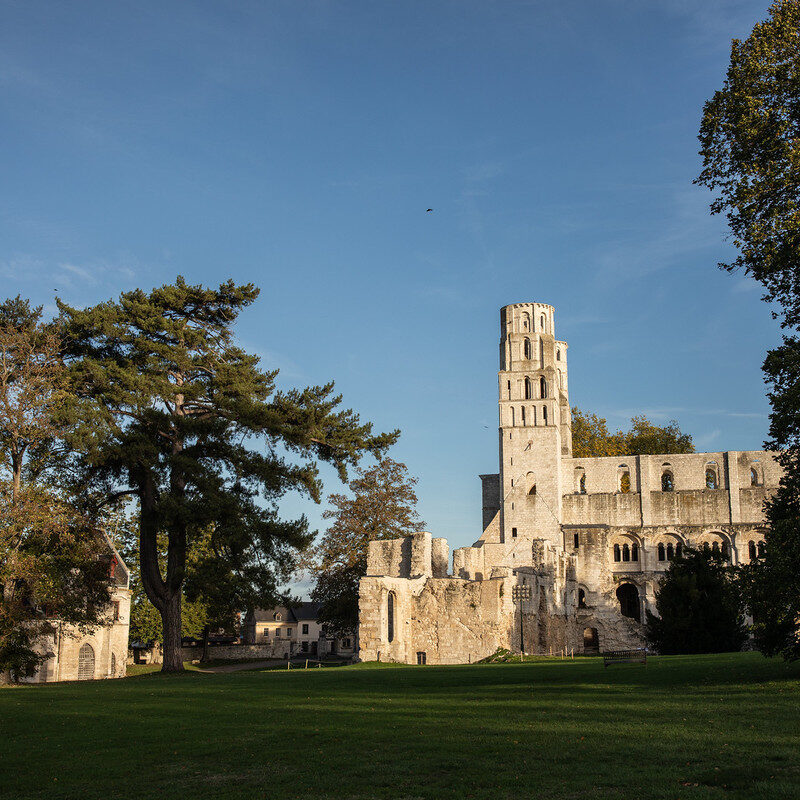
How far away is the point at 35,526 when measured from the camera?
24.2 meters

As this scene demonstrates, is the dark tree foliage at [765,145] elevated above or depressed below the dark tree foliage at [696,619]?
above

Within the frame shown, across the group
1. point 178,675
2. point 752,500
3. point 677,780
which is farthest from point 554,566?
point 677,780

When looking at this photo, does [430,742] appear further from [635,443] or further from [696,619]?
[635,443]

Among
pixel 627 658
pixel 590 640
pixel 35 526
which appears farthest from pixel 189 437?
pixel 590 640

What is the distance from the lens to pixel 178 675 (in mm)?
27797

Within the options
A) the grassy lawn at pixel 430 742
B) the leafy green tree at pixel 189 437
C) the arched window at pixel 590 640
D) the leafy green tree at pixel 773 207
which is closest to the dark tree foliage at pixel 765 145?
the leafy green tree at pixel 773 207

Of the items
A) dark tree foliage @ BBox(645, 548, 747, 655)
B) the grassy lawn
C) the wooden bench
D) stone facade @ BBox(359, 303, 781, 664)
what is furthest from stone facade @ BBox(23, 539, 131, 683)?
dark tree foliage @ BBox(645, 548, 747, 655)

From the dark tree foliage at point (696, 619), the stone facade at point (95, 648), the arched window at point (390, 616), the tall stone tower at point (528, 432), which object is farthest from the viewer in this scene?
the tall stone tower at point (528, 432)

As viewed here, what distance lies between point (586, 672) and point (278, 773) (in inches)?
500

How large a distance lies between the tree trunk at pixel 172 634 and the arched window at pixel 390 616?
32.7ft

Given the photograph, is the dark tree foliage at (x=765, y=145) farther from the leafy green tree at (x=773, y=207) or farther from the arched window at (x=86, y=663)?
the arched window at (x=86, y=663)

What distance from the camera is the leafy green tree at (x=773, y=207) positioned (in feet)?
49.0

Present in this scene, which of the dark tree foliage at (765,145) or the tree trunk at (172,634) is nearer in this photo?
the dark tree foliage at (765,145)

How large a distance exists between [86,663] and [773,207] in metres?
35.9
